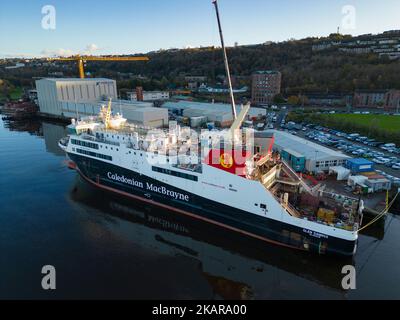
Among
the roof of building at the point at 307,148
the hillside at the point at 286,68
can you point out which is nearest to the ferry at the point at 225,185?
the roof of building at the point at 307,148

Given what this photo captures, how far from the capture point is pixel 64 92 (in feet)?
185

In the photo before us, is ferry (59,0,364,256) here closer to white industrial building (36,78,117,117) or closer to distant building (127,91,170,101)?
white industrial building (36,78,117,117)

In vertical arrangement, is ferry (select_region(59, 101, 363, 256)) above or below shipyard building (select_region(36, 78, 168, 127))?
below

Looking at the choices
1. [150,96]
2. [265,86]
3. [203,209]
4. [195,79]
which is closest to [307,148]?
[203,209]

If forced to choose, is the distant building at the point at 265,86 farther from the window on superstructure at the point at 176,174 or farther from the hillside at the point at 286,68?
the window on superstructure at the point at 176,174

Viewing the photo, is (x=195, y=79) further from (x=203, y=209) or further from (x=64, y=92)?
(x=203, y=209)

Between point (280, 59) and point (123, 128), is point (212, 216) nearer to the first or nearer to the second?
point (123, 128)

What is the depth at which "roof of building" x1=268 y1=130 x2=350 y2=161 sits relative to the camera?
24578 millimetres

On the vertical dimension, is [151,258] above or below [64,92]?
below

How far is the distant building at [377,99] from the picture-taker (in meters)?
52.0

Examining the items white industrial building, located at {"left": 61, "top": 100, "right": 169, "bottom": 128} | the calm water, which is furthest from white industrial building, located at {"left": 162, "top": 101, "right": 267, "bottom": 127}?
the calm water

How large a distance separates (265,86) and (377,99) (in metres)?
23.5

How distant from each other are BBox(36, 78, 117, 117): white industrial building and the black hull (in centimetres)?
3876
